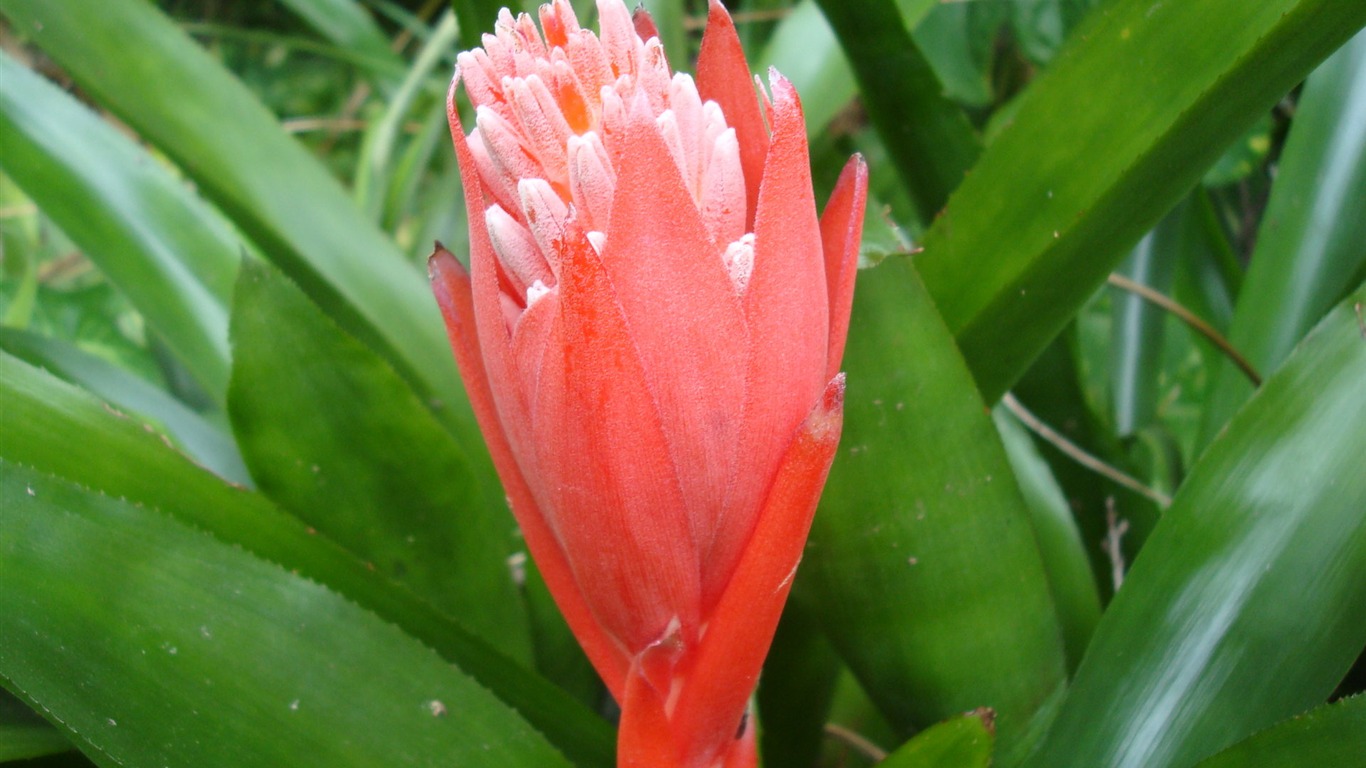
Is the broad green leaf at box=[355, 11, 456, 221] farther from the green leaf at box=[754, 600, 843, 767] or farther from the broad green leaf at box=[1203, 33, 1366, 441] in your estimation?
the broad green leaf at box=[1203, 33, 1366, 441]

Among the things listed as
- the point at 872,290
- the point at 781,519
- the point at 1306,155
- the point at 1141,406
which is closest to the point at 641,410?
the point at 781,519

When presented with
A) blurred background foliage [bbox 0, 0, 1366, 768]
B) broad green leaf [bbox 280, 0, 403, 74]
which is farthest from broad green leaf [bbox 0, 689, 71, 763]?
broad green leaf [bbox 280, 0, 403, 74]

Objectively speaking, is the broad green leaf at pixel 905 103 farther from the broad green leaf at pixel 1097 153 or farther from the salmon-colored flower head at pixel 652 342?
the salmon-colored flower head at pixel 652 342

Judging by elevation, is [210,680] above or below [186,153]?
below

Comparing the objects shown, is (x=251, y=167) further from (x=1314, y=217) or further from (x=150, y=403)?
(x=1314, y=217)

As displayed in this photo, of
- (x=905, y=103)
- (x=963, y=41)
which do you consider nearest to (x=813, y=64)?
(x=905, y=103)

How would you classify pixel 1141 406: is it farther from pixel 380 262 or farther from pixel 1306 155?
pixel 380 262
